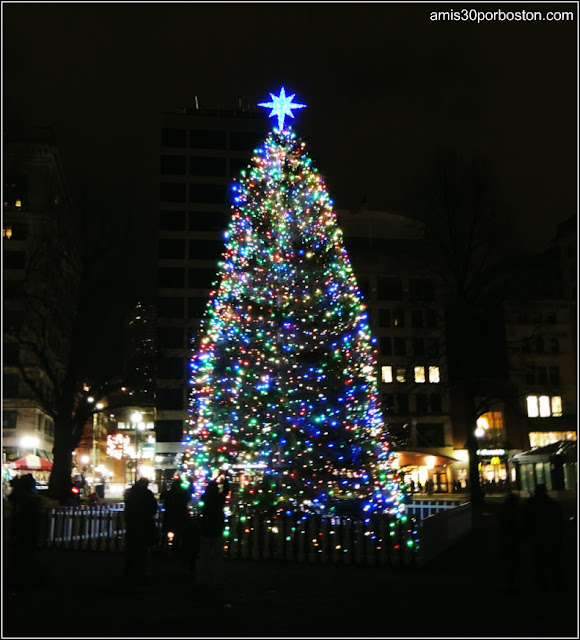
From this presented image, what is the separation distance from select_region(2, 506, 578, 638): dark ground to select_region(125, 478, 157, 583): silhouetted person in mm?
345

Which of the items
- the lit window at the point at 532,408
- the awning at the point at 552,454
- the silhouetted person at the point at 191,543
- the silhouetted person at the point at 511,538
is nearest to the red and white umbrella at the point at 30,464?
the awning at the point at 552,454

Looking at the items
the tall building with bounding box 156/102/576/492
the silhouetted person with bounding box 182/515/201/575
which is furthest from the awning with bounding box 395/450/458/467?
the silhouetted person with bounding box 182/515/201/575

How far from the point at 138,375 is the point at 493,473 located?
1653 inches

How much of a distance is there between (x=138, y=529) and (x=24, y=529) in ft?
5.95

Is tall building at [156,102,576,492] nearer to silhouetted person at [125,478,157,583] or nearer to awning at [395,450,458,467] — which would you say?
awning at [395,450,458,467]

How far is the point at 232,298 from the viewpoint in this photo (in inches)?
789

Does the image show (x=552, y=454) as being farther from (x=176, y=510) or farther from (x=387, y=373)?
(x=387, y=373)

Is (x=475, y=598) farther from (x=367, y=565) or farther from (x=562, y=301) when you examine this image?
(x=562, y=301)

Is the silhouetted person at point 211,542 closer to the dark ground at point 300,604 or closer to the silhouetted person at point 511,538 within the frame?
the dark ground at point 300,604

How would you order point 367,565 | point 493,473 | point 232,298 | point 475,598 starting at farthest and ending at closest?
point 493,473, point 232,298, point 367,565, point 475,598

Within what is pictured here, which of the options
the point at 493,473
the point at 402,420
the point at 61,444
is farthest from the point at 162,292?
the point at 61,444

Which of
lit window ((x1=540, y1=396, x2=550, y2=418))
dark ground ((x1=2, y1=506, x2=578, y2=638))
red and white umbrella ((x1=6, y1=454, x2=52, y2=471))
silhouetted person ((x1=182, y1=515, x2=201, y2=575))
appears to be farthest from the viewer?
lit window ((x1=540, y1=396, x2=550, y2=418))

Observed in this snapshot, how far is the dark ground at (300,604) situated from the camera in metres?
8.63

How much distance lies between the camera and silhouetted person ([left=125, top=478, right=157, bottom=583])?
40.0 feet
